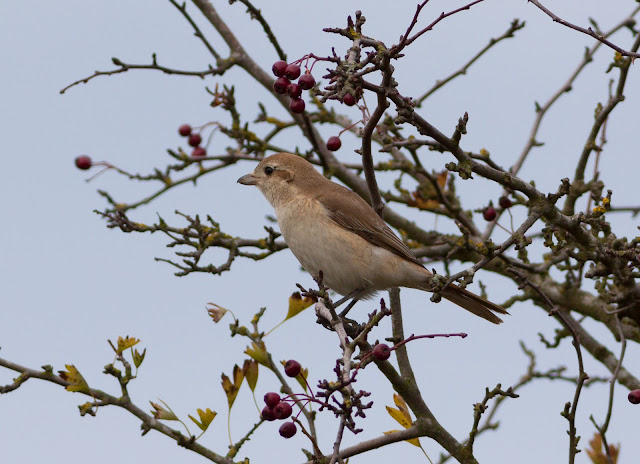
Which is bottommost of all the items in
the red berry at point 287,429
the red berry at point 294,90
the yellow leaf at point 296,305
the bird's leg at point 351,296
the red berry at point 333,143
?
the red berry at point 287,429

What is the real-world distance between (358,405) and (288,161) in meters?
3.77

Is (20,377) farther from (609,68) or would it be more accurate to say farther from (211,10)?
(211,10)

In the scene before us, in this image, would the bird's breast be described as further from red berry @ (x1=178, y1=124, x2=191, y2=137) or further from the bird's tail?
red berry @ (x1=178, y1=124, x2=191, y2=137)

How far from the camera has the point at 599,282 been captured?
18.8 feet

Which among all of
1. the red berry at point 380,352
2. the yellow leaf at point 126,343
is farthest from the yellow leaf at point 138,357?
the red berry at point 380,352

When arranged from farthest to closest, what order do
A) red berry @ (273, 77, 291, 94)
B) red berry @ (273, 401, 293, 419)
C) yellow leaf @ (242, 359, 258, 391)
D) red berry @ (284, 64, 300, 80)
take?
yellow leaf @ (242, 359, 258, 391) → red berry @ (273, 77, 291, 94) → red berry @ (284, 64, 300, 80) → red berry @ (273, 401, 293, 419)

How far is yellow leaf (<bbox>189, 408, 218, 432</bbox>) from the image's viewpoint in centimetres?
431

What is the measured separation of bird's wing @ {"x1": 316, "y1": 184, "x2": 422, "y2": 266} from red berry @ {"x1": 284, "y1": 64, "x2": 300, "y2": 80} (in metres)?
2.11

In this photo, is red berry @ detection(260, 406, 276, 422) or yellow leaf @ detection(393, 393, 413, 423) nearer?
red berry @ detection(260, 406, 276, 422)

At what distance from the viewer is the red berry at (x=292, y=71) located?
13.0ft

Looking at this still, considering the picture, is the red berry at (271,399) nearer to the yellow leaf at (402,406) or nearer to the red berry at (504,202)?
the yellow leaf at (402,406)

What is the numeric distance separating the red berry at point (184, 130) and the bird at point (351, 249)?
1604mm

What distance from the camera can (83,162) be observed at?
7426 mm

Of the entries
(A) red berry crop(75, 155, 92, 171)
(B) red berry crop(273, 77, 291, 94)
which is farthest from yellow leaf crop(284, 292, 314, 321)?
(A) red berry crop(75, 155, 92, 171)
